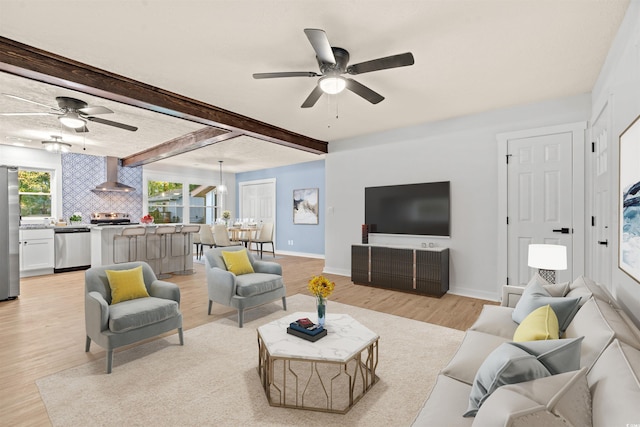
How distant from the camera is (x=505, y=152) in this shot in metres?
4.21

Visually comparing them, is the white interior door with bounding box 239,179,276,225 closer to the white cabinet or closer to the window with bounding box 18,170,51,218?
the window with bounding box 18,170,51,218

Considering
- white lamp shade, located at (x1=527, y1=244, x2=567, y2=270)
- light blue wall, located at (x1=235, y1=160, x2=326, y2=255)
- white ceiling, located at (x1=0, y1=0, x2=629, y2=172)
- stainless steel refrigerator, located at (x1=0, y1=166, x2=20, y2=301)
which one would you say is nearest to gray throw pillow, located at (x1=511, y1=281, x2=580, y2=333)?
white lamp shade, located at (x1=527, y1=244, x2=567, y2=270)

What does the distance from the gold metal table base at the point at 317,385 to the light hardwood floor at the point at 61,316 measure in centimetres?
132

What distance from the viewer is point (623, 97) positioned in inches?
87.2

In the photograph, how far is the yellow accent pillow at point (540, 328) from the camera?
4.74 feet

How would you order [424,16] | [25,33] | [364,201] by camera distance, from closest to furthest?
[424,16] → [25,33] → [364,201]

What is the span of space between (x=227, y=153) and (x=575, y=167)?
20.6ft

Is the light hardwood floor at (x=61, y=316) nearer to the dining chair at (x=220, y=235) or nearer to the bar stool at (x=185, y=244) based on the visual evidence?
the bar stool at (x=185, y=244)

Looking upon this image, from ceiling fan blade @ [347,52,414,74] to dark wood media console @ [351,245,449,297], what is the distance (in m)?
2.94

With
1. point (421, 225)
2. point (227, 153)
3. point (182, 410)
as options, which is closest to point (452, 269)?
point (421, 225)

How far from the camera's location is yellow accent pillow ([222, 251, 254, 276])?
374 centimetres

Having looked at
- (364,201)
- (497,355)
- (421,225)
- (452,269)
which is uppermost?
(364,201)

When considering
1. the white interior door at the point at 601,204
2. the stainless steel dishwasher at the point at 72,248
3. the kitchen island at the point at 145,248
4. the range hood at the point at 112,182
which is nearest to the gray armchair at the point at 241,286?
the kitchen island at the point at 145,248

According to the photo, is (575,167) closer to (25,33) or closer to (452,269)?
(452,269)
